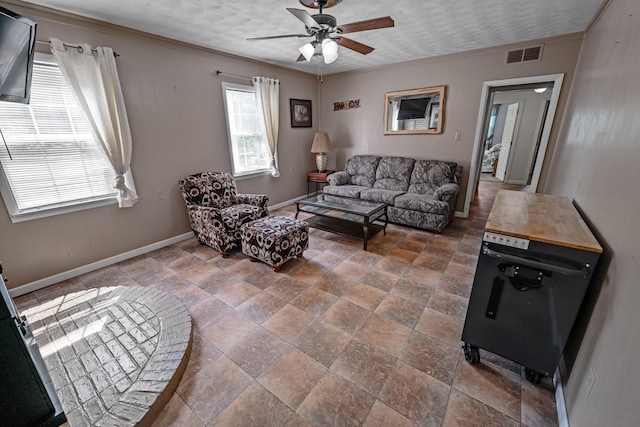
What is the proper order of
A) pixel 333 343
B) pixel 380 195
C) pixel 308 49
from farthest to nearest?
1. pixel 380 195
2. pixel 308 49
3. pixel 333 343

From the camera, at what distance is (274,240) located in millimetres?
2611

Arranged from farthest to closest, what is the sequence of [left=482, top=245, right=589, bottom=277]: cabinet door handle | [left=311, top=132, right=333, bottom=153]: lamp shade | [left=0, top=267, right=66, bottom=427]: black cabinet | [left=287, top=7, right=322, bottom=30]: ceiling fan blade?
1. [left=311, top=132, right=333, bottom=153]: lamp shade
2. [left=287, top=7, right=322, bottom=30]: ceiling fan blade
3. [left=482, top=245, right=589, bottom=277]: cabinet door handle
4. [left=0, top=267, right=66, bottom=427]: black cabinet

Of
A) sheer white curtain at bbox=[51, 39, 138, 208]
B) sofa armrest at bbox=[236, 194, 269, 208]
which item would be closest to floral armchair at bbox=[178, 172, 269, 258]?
sofa armrest at bbox=[236, 194, 269, 208]

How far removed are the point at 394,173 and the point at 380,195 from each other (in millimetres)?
678

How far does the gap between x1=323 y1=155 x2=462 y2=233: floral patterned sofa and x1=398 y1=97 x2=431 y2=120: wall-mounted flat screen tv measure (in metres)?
0.71

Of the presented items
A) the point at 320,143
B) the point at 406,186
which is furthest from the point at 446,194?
the point at 320,143

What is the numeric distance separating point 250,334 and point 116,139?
248cm

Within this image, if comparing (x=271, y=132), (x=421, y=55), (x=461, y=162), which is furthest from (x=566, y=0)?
(x=271, y=132)

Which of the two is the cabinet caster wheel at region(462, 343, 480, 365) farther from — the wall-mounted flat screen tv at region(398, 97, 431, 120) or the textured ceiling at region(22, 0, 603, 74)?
the wall-mounted flat screen tv at region(398, 97, 431, 120)

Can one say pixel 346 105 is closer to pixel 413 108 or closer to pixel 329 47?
pixel 413 108

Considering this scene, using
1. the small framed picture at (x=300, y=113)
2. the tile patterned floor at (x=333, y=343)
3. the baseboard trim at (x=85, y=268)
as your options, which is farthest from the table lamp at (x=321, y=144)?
the baseboard trim at (x=85, y=268)

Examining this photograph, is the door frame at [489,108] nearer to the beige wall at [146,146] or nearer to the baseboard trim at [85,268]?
the beige wall at [146,146]

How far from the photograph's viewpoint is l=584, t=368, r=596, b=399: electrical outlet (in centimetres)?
106

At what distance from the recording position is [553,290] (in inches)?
50.1
